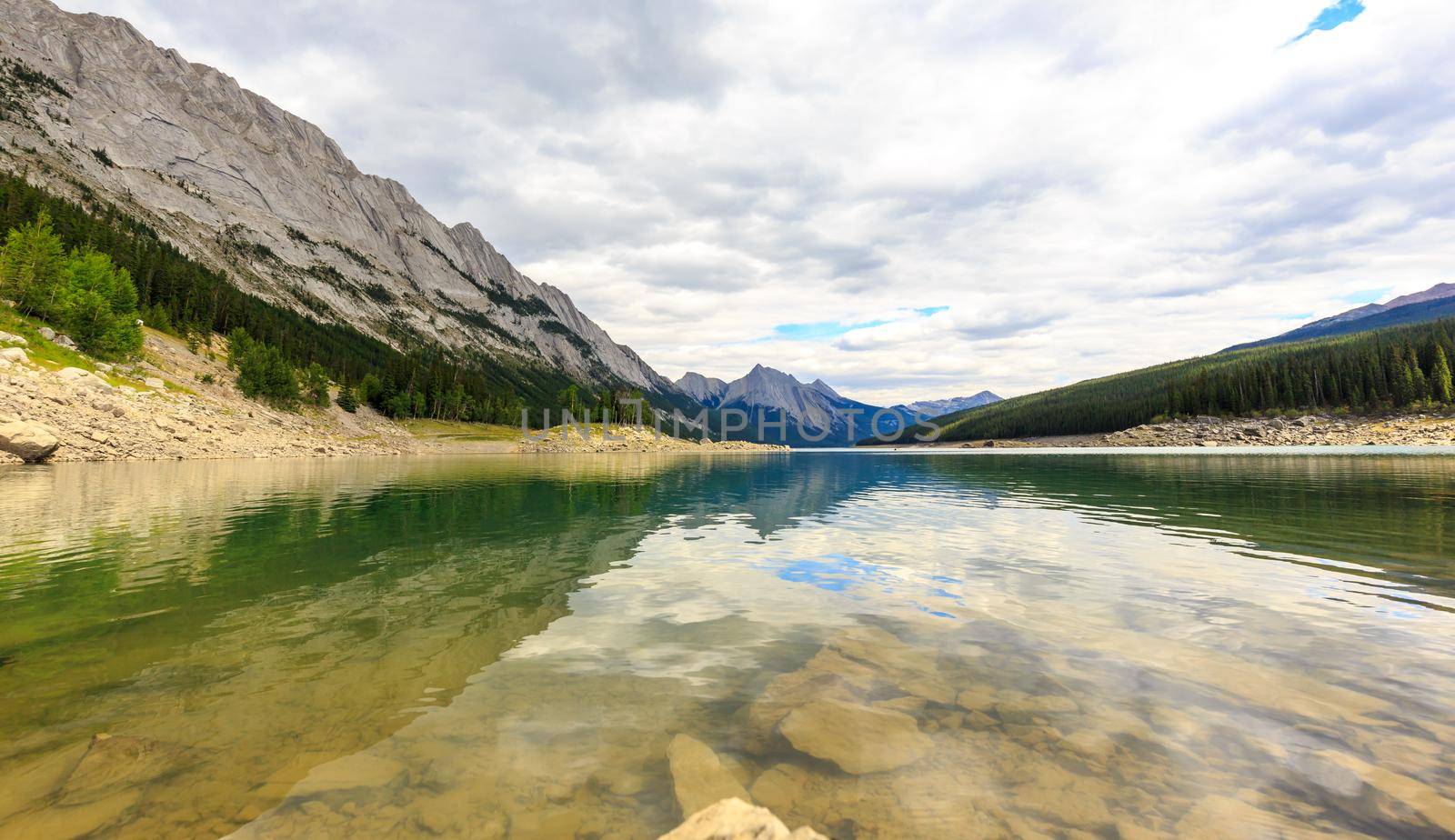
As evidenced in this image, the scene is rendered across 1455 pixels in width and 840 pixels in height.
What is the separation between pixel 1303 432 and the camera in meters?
134

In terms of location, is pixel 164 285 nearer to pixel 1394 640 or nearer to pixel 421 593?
pixel 421 593

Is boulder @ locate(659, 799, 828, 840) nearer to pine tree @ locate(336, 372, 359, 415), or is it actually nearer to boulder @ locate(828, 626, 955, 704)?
boulder @ locate(828, 626, 955, 704)

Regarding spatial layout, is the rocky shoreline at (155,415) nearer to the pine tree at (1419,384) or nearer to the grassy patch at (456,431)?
the grassy patch at (456,431)

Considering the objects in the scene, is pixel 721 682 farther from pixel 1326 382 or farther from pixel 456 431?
pixel 1326 382

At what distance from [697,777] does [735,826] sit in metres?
2.00

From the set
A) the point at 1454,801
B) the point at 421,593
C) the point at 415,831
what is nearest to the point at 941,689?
the point at 1454,801

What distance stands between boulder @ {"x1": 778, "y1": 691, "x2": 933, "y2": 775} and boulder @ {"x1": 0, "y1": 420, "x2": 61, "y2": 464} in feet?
228

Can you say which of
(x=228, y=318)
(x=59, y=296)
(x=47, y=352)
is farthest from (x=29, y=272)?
(x=228, y=318)

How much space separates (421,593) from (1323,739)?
16.2 meters

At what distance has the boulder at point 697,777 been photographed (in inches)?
222

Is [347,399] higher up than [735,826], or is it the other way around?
[347,399]

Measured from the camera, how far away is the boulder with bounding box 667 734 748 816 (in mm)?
5648

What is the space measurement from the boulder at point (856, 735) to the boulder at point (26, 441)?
69493 millimetres

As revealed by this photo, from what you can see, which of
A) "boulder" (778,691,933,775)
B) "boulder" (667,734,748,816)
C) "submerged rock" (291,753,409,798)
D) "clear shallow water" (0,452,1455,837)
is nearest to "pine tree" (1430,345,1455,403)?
"clear shallow water" (0,452,1455,837)
